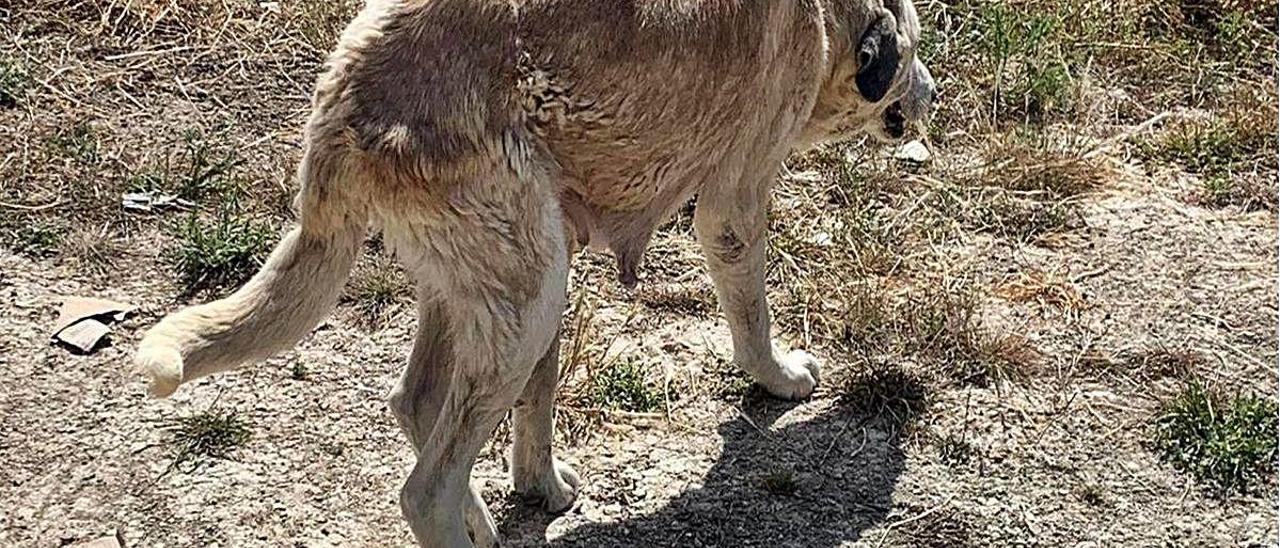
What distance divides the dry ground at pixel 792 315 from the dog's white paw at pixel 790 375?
0.06m

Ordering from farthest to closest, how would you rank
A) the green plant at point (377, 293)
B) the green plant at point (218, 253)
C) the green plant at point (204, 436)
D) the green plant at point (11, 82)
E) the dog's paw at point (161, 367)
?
the green plant at point (11, 82) → the green plant at point (218, 253) → the green plant at point (377, 293) → the green plant at point (204, 436) → the dog's paw at point (161, 367)

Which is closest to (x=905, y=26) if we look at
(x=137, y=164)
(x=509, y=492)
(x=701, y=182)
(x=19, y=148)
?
(x=701, y=182)

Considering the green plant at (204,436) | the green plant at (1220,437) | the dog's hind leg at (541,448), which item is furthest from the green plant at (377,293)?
the green plant at (1220,437)

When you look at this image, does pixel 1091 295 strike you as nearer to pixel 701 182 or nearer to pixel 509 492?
pixel 701 182

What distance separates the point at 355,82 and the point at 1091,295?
10.5 ft

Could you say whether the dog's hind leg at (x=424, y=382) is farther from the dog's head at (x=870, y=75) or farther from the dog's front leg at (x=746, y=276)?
the dog's head at (x=870, y=75)

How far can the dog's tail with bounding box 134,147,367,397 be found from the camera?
11.9 ft

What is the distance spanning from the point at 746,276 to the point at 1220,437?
1595 mm

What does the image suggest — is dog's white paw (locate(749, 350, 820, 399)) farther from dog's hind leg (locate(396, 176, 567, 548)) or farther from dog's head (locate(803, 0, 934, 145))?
dog's hind leg (locate(396, 176, 567, 548))

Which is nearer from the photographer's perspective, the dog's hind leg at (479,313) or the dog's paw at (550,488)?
the dog's hind leg at (479,313)

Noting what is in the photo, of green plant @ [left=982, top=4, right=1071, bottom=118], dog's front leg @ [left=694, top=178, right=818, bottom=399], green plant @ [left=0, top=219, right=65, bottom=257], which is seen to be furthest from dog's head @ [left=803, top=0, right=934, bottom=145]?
green plant @ [left=0, top=219, right=65, bottom=257]

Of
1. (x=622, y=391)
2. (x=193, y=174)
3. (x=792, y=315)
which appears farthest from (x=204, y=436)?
(x=792, y=315)

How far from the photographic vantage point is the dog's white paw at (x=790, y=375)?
5.01m

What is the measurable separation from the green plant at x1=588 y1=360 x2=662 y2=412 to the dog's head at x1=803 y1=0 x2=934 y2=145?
3.18 feet
